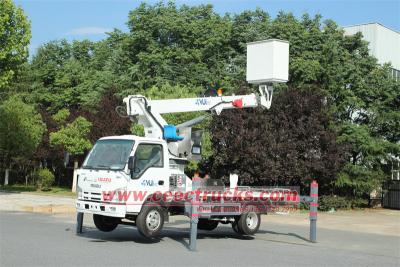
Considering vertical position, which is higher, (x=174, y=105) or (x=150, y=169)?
(x=174, y=105)

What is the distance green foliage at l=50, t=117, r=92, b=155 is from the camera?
33531 mm

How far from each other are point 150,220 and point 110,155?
1811 millimetres

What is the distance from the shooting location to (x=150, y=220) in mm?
12711

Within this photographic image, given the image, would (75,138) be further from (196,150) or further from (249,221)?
(249,221)

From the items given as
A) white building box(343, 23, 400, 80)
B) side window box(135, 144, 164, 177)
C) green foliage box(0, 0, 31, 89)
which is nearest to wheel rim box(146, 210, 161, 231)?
side window box(135, 144, 164, 177)

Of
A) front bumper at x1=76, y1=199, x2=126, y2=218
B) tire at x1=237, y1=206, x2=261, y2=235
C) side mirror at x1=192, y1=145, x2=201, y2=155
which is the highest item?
side mirror at x1=192, y1=145, x2=201, y2=155

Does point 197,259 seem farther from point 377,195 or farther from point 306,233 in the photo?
point 377,195

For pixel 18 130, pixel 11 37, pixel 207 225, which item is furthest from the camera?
pixel 18 130

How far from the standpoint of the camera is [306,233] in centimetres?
1666

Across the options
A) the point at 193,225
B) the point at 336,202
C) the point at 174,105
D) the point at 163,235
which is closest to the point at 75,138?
the point at 336,202

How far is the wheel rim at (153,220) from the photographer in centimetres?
1266

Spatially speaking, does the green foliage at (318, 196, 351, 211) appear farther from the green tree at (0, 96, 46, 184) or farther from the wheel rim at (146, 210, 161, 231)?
the green tree at (0, 96, 46, 184)

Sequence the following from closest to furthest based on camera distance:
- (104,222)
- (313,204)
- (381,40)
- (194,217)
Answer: (194,217) → (104,222) → (313,204) → (381,40)

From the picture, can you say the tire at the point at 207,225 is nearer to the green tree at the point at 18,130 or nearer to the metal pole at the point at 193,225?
the metal pole at the point at 193,225
